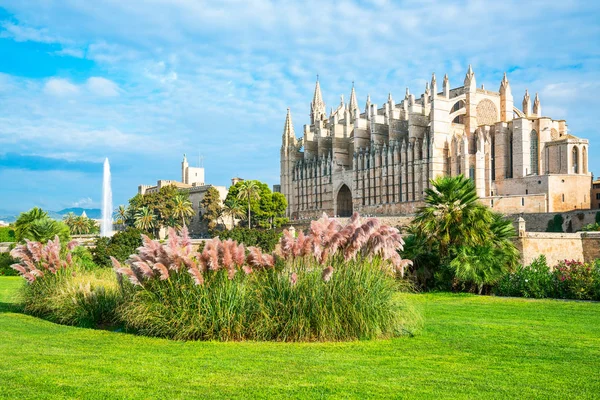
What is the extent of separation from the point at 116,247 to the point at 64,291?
20331mm

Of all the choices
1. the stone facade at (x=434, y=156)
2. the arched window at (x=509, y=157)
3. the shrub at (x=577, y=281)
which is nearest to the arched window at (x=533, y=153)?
the stone facade at (x=434, y=156)

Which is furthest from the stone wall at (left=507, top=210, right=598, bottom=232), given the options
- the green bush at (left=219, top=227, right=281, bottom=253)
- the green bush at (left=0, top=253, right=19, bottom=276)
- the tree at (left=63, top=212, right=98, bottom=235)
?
the tree at (left=63, top=212, right=98, bottom=235)

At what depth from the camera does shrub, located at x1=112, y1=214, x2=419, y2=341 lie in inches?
301

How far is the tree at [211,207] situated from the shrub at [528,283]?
48.6 metres

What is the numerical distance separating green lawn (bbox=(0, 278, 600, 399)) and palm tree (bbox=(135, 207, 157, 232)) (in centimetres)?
5058

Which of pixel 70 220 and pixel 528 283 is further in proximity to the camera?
pixel 70 220

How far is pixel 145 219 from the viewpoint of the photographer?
5841 centimetres

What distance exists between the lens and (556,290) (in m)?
15.3

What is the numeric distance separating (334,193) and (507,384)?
5718cm

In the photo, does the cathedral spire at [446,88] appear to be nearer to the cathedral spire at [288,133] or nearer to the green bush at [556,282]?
the cathedral spire at [288,133]

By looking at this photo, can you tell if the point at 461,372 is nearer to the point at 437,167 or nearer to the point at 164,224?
the point at 437,167

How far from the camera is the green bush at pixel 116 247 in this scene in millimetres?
28641

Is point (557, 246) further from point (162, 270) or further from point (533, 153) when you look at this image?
point (533, 153)

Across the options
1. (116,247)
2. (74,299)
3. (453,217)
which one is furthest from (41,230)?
(453,217)
